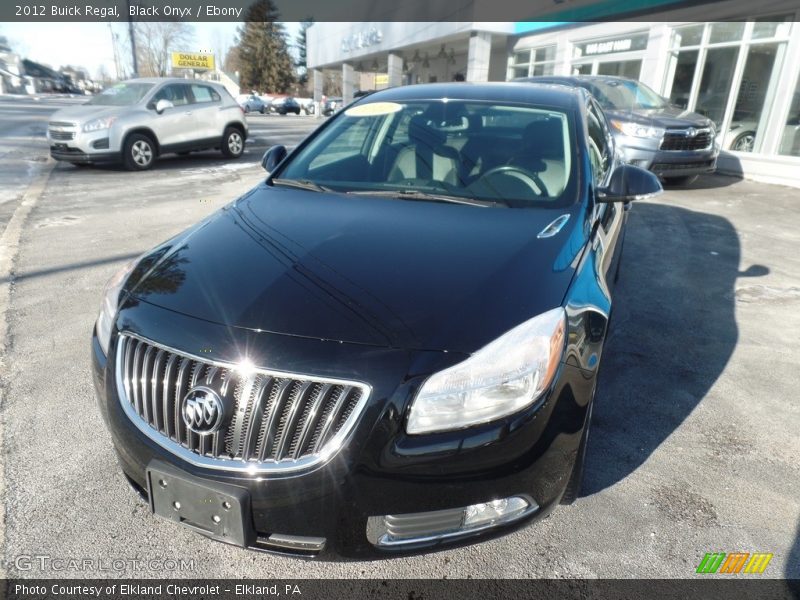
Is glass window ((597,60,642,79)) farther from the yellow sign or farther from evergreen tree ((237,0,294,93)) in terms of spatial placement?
evergreen tree ((237,0,294,93))

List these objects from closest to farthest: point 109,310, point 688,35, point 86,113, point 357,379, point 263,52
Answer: point 357,379
point 109,310
point 86,113
point 688,35
point 263,52

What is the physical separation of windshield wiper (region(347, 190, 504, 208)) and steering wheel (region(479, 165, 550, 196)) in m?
0.23

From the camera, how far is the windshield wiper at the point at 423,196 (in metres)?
2.55

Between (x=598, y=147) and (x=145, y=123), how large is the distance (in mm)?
9638

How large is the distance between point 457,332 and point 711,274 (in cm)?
453

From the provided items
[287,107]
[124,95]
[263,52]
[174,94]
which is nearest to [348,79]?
[287,107]

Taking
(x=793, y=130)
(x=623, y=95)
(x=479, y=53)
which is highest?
(x=479, y=53)

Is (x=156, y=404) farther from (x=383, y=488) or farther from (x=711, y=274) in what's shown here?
(x=711, y=274)

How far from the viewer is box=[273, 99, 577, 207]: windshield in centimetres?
266

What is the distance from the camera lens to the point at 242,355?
159cm

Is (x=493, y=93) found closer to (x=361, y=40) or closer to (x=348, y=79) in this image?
(x=361, y=40)

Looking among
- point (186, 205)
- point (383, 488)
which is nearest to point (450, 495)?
point (383, 488)

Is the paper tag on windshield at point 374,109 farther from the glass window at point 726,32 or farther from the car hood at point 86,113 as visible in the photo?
the glass window at point 726,32

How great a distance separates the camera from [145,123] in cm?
1038
